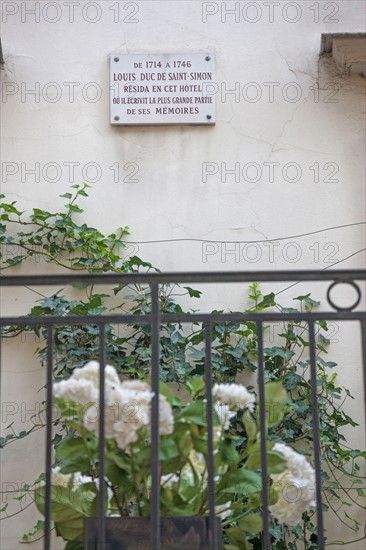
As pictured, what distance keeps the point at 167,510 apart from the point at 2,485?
138 centimetres

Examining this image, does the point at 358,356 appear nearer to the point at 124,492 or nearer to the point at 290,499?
the point at 290,499

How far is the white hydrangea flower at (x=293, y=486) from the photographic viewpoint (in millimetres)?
2420

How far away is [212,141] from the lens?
12.3 ft

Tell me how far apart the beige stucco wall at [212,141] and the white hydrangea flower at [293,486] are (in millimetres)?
1180

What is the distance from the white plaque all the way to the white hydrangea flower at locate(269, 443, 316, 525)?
5.60 feet

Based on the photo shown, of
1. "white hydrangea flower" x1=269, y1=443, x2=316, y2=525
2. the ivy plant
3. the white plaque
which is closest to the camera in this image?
"white hydrangea flower" x1=269, y1=443, x2=316, y2=525

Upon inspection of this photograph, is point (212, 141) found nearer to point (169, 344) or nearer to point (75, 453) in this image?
point (169, 344)

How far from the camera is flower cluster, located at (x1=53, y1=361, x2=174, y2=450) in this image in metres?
2.24

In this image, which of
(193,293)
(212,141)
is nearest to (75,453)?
(193,293)

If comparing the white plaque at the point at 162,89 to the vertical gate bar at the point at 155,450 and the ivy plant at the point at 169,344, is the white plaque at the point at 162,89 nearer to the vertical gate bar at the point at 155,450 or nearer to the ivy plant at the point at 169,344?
the ivy plant at the point at 169,344

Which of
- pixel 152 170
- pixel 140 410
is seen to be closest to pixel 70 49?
pixel 152 170

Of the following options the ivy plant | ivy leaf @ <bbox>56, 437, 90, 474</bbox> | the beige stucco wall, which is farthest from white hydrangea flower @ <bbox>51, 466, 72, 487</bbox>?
the beige stucco wall

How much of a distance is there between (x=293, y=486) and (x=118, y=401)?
579mm

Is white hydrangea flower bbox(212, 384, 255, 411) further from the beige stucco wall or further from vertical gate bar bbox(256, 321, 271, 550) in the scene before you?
the beige stucco wall
